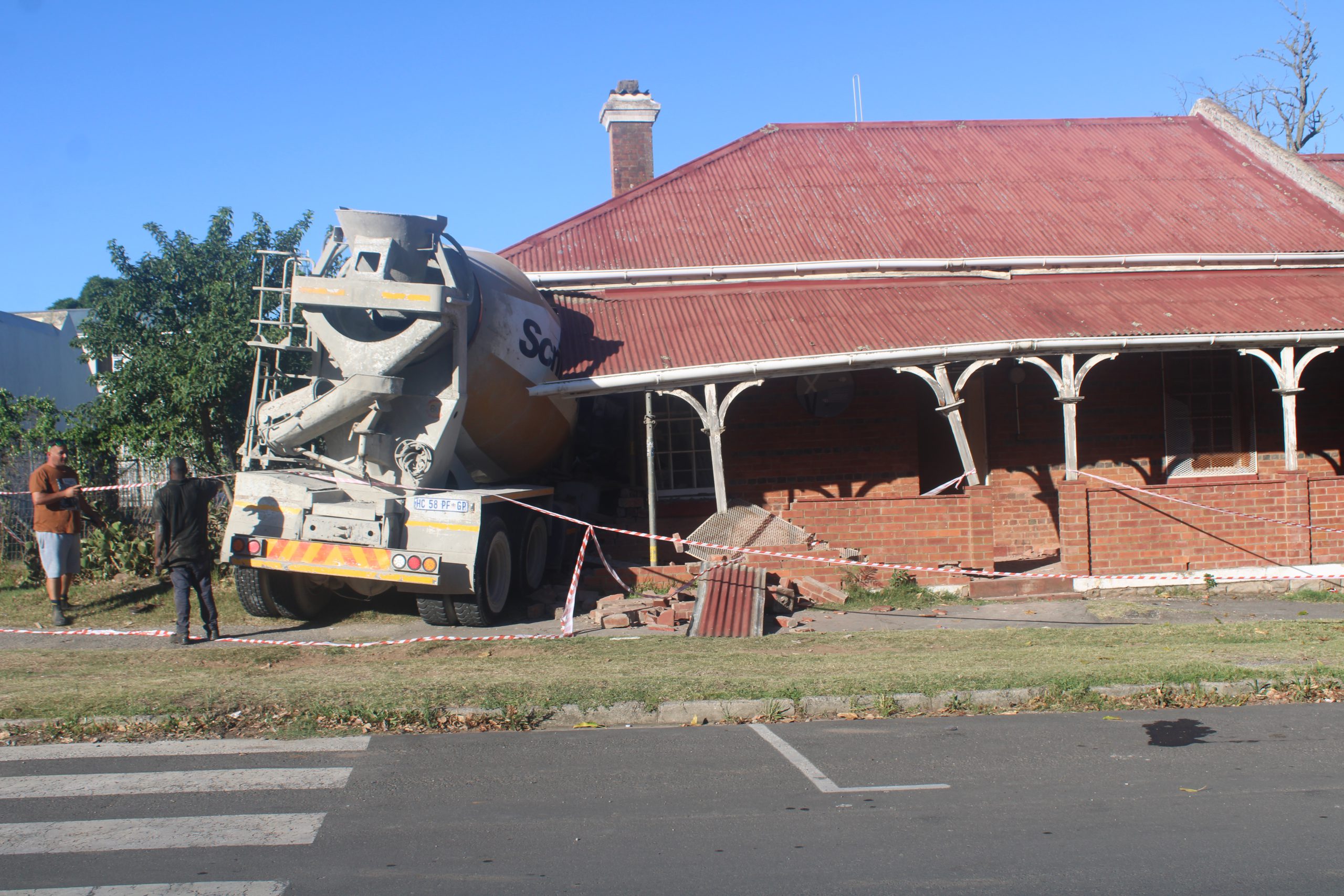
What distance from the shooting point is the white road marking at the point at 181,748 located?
567 centimetres

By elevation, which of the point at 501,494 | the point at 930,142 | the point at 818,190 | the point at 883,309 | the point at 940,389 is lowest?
the point at 501,494

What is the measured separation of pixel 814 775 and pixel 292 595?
21.5ft

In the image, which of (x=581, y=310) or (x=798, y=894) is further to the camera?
(x=581, y=310)

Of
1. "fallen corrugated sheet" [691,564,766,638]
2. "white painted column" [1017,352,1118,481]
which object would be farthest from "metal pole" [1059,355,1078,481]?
"fallen corrugated sheet" [691,564,766,638]

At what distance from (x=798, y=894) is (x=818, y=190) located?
47.3 feet

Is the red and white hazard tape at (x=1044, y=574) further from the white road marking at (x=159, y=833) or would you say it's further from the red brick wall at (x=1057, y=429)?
the white road marking at (x=159, y=833)

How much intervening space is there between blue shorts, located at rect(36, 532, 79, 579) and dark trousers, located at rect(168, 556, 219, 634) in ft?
6.95

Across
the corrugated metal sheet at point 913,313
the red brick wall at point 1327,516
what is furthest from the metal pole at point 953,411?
the red brick wall at point 1327,516

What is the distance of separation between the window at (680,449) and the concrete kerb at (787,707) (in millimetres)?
7612

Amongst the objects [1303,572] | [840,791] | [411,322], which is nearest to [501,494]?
[411,322]

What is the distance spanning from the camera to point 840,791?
16.6 ft

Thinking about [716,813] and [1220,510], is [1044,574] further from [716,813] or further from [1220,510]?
[716,813]

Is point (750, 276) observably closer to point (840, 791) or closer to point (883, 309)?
point (883, 309)

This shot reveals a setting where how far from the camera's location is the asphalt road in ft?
13.1
